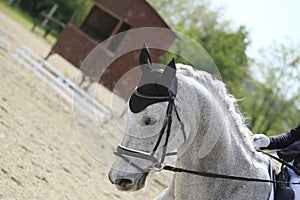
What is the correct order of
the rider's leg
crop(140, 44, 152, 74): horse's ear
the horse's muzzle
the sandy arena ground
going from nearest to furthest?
the horse's muzzle < crop(140, 44, 152, 74): horse's ear < the rider's leg < the sandy arena ground

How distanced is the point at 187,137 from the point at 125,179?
0.51m

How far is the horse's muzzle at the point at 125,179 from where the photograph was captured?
274cm

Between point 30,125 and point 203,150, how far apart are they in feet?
18.5

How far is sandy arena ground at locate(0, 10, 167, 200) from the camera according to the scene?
18.3ft

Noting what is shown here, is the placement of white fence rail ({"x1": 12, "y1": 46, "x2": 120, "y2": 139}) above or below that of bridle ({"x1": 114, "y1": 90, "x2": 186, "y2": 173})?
below

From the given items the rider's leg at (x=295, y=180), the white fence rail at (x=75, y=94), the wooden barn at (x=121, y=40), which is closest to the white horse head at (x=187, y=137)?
the rider's leg at (x=295, y=180)

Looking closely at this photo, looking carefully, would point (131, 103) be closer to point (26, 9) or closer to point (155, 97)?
point (155, 97)

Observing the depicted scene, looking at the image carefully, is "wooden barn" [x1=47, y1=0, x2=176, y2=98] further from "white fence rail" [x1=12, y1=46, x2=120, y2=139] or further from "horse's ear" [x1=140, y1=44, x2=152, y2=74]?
"horse's ear" [x1=140, y1=44, x2=152, y2=74]

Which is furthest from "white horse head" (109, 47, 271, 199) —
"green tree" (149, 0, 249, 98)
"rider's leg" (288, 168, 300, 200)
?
"green tree" (149, 0, 249, 98)

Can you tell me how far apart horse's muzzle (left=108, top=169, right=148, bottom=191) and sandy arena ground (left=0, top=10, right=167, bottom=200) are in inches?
93.6

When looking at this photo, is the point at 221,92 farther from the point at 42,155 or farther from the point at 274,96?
the point at 274,96

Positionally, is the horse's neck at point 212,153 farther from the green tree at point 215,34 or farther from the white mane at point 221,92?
the green tree at point 215,34

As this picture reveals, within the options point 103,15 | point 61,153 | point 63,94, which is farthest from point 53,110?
point 103,15

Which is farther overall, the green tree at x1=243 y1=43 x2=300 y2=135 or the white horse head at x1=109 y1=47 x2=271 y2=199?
the green tree at x1=243 y1=43 x2=300 y2=135
